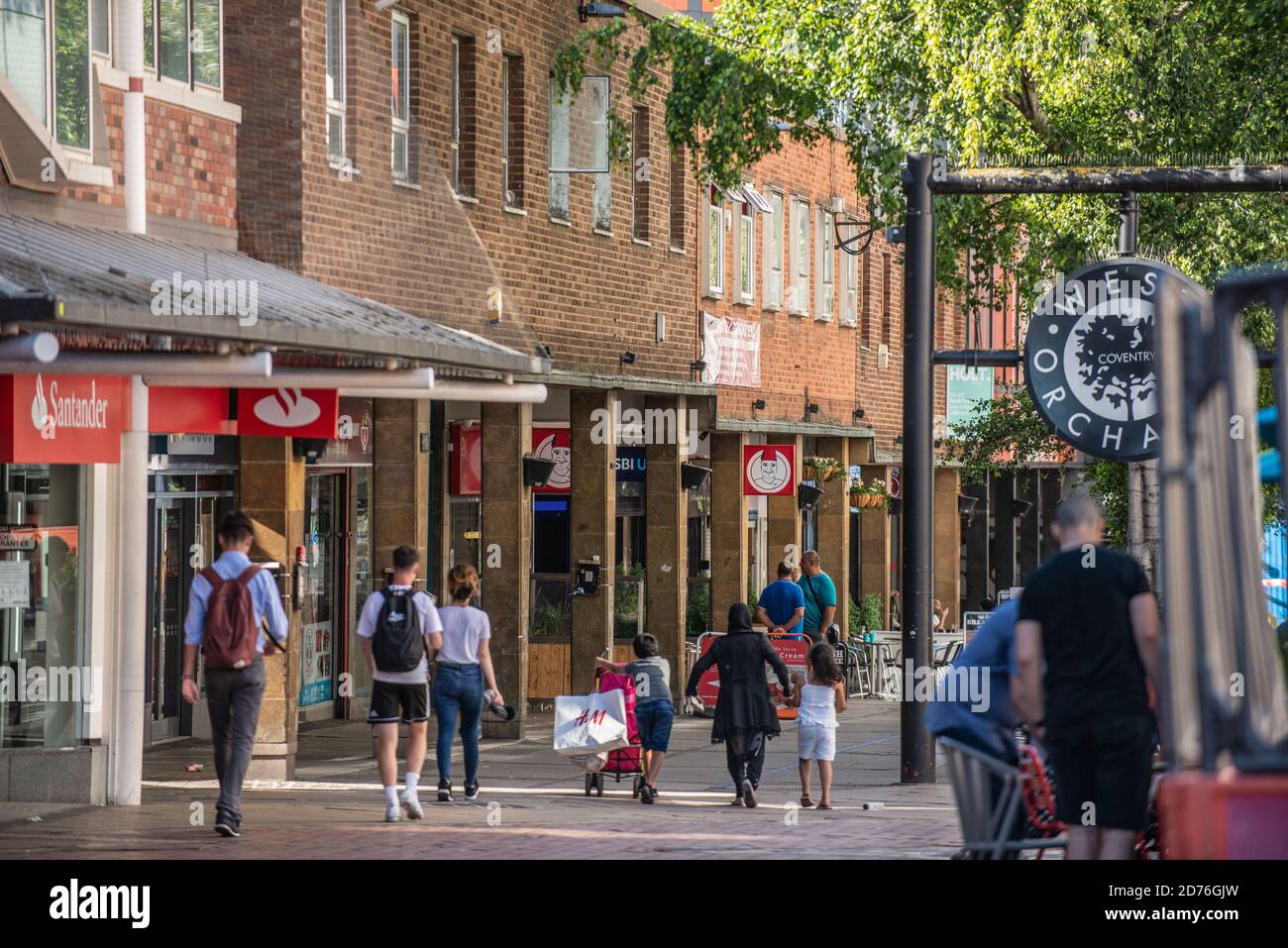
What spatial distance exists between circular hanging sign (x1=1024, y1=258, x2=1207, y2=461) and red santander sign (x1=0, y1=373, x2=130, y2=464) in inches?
217

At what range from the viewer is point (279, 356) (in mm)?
15656

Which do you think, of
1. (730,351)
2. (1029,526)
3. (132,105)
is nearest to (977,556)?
(1029,526)

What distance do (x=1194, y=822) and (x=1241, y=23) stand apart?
55.9 feet

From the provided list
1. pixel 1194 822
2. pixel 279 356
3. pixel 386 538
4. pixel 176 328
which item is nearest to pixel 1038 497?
pixel 386 538

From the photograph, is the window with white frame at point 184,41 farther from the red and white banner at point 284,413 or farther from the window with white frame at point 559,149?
the window with white frame at point 559,149

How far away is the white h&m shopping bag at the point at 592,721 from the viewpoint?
16547 mm

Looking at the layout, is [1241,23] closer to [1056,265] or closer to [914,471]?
[1056,265]

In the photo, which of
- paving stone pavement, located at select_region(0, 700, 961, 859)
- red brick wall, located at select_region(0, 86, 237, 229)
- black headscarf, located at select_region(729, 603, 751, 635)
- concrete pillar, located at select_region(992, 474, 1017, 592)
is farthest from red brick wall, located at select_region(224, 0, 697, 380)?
concrete pillar, located at select_region(992, 474, 1017, 592)

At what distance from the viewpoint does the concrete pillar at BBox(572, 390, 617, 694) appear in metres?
24.8

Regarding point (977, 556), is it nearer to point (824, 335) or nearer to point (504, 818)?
point (824, 335)

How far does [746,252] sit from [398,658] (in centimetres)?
1758

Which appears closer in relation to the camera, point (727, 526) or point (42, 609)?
point (42, 609)

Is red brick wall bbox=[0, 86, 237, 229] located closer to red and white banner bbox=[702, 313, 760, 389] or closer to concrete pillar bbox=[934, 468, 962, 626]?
red and white banner bbox=[702, 313, 760, 389]

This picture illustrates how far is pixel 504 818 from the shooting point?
48.2 feet
